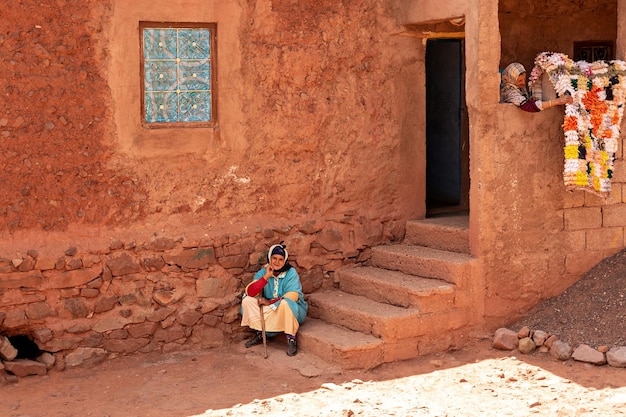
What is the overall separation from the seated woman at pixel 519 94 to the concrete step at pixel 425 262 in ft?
4.46

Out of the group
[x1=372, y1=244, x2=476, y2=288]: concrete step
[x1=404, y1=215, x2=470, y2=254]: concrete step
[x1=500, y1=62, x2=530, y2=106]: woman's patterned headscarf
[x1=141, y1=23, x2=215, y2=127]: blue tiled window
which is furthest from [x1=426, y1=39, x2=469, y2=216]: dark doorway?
[x1=141, y1=23, x2=215, y2=127]: blue tiled window

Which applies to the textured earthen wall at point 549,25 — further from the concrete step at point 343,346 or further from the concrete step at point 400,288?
the concrete step at point 343,346

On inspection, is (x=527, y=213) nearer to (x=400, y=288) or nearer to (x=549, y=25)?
(x=400, y=288)

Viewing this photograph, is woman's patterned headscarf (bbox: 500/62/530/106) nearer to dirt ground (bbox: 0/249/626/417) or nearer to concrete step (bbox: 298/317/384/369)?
dirt ground (bbox: 0/249/626/417)

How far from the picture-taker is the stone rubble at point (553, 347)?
684 centimetres

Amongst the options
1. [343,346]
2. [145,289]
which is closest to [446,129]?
[343,346]

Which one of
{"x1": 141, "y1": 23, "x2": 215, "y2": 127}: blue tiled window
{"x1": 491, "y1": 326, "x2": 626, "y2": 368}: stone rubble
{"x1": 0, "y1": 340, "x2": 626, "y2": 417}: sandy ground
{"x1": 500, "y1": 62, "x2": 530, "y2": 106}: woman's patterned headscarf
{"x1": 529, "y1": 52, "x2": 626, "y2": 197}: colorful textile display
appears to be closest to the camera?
{"x1": 0, "y1": 340, "x2": 626, "y2": 417}: sandy ground

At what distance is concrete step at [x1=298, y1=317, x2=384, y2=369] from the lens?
6887mm

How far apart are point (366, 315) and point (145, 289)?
1.80 m

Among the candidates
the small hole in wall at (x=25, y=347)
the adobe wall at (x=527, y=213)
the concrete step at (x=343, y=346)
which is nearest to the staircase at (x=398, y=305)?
the concrete step at (x=343, y=346)

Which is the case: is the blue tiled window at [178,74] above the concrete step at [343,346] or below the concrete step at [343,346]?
above

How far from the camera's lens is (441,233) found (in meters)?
7.96

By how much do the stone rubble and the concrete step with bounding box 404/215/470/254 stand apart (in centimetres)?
81

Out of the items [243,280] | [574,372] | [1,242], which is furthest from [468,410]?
[1,242]
